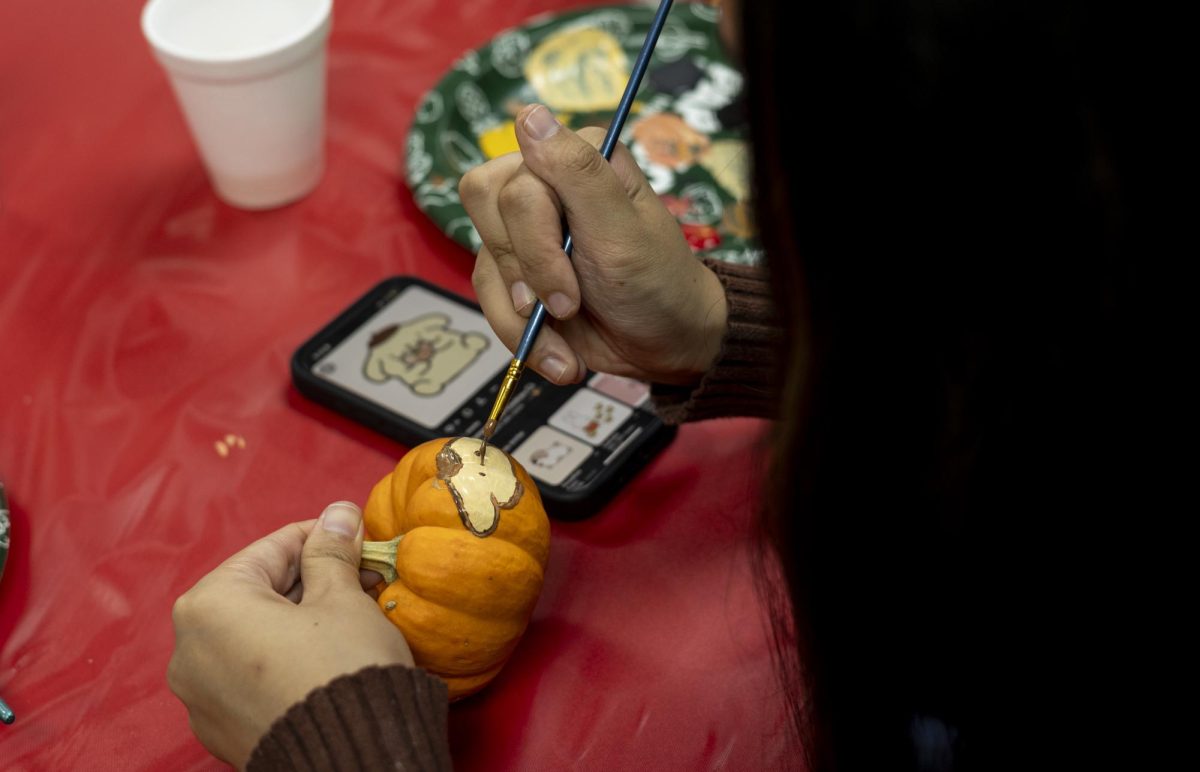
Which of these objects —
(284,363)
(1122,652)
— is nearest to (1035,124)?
(1122,652)

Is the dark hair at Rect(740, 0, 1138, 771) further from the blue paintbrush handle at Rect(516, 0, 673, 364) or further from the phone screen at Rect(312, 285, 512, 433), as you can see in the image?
the phone screen at Rect(312, 285, 512, 433)

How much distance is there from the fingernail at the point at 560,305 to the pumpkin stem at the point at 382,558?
228 mm

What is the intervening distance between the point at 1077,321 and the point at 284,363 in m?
0.79

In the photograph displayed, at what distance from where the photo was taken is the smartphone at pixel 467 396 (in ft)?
3.30

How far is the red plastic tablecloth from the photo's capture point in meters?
0.87

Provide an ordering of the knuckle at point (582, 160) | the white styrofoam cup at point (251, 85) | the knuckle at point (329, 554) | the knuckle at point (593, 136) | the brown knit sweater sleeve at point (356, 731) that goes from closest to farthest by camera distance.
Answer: the brown knit sweater sleeve at point (356, 731), the knuckle at point (329, 554), the knuckle at point (582, 160), the knuckle at point (593, 136), the white styrofoam cup at point (251, 85)

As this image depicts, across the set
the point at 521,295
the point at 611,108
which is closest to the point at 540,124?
the point at 521,295

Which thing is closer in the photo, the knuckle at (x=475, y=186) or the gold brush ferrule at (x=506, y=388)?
the gold brush ferrule at (x=506, y=388)

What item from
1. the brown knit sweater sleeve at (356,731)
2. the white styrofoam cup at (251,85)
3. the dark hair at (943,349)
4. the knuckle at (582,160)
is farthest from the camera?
the white styrofoam cup at (251,85)

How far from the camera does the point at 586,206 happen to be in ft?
3.08

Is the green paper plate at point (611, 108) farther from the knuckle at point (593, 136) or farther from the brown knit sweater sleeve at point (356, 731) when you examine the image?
the brown knit sweater sleeve at point (356, 731)

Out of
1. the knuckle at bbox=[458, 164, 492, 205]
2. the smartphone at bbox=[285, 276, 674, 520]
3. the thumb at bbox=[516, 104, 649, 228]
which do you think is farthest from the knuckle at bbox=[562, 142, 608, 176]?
the smartphone at bbox=[285, 276, 674, 520]

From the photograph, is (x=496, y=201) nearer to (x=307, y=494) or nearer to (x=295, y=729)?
(x=307, y=494)

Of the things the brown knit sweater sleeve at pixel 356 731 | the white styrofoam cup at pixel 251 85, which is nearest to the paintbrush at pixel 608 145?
the brown knit sweater sleeve at pixel 356 731
